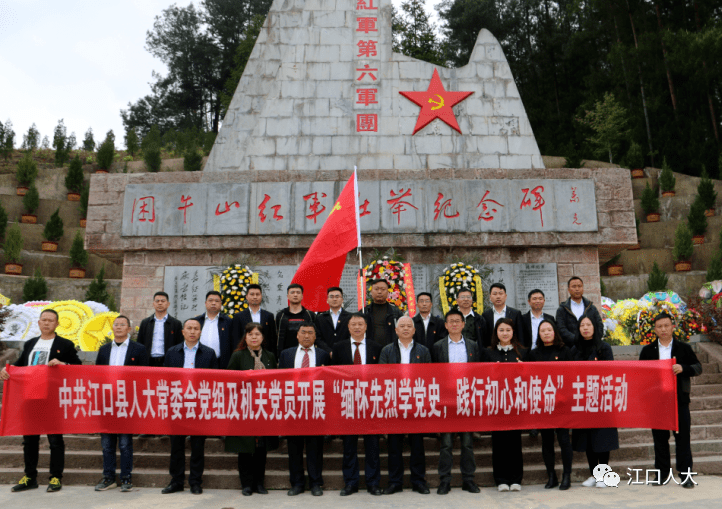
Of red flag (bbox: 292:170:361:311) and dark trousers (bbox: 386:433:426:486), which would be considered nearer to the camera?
dark trousers (bbox: 386:433:426:486)

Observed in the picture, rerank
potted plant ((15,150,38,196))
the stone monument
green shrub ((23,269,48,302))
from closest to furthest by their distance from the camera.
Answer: the stone monument < green shrub ((23,269,48,302)) < potted plant ((15,150,38,196))

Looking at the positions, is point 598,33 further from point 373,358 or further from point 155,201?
point 373,358

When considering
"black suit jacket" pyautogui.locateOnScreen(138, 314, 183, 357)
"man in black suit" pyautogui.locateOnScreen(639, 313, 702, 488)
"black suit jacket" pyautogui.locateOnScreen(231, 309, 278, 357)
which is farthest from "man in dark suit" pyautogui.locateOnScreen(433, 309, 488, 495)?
"black suit jacket" pyautogui.locateOnScreen(138, 314, 183, 357)

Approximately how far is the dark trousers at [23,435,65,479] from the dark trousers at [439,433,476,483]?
2.85 m

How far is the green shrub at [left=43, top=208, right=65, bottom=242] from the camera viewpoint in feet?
47.7

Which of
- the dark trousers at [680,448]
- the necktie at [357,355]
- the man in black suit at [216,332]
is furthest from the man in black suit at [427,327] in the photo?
the dark trousers at [680,448]

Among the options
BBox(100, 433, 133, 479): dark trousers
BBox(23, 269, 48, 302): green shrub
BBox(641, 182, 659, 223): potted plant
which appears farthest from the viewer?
BBox(641, 182, 659, 223): potted plant

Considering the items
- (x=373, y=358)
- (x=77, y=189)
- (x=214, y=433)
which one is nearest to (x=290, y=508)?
(x=214, y=433)

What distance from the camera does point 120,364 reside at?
4.73 meters

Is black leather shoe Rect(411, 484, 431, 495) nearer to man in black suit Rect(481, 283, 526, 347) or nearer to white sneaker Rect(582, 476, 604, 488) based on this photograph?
white sneaker Rect(582, 476, 604, 488)

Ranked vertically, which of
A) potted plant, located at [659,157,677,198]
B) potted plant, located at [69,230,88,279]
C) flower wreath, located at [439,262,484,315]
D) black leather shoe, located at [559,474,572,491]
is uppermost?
potted plant, located at [659,157,677,198]

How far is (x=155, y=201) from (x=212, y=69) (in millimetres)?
21594

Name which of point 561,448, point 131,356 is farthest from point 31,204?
point 561,448

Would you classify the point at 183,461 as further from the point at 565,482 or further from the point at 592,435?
the point at 592,435
